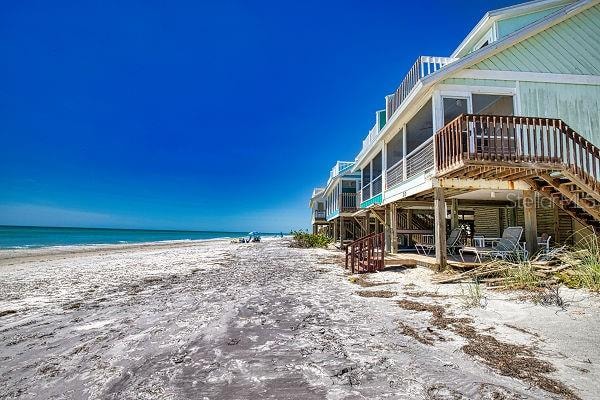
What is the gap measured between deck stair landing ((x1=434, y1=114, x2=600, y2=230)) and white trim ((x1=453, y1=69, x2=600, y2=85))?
2.14 meters

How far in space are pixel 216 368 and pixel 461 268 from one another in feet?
25.2

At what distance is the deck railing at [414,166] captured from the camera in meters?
9.71

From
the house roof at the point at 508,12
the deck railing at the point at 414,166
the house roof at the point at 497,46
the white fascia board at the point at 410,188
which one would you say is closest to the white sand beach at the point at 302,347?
the white fascia board at the point at 410,188

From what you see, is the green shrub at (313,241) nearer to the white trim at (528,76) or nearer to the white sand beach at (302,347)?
the white trim at (528,76)

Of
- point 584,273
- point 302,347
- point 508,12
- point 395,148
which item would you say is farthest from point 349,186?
point 302,347

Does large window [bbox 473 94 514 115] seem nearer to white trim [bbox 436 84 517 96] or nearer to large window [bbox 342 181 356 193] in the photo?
white trim [bbox 436 84 517 96]

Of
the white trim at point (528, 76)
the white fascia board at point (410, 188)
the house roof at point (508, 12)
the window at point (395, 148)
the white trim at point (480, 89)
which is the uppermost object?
the house roof at point (508, 12)

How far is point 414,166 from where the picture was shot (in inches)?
433

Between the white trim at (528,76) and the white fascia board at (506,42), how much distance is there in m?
0.27

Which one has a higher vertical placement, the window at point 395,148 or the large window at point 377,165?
the window at point 395,148

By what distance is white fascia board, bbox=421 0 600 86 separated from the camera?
8845 mm

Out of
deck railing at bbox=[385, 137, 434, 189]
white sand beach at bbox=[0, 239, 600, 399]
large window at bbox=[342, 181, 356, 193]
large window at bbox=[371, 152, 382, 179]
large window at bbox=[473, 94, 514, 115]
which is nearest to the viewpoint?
white sand beach at bbox=[0, 239, 600, 399]

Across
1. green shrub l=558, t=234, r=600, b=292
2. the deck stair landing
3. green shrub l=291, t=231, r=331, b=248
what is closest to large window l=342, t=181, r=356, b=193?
green shrub l=291, t=231, r=331, b=248

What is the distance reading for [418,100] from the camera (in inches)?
395
